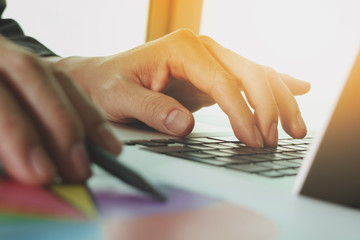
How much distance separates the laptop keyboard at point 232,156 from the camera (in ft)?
1.37

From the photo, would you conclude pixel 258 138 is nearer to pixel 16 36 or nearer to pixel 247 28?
pixel 16 36

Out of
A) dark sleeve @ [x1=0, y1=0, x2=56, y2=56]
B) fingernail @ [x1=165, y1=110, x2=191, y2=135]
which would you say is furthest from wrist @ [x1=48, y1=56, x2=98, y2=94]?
fingernail @ [x1=165, y1=110, x2=191, y2=135]

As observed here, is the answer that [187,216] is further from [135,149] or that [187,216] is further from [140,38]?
[140,38]

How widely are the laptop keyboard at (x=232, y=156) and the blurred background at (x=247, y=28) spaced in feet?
6.01

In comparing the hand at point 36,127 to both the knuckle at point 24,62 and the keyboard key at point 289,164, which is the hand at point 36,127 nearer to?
the knuckle at point 24,62

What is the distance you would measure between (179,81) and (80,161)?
25.5 inches

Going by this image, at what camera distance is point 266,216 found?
260mm

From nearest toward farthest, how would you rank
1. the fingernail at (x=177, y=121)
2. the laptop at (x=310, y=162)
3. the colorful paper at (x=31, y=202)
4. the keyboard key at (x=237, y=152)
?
the colorful paper at (x=31, y=202) < the laptop at (x=310, y=162) < the keyboard key at (x=237, y=152) < the fingernail at (x=177, y=121)

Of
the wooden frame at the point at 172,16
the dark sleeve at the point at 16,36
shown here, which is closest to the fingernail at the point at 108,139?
the dark sleeve at the point at 16,36

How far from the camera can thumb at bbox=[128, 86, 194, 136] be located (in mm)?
633

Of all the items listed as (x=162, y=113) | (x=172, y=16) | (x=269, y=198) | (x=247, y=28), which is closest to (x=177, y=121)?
(x=162, y=113)

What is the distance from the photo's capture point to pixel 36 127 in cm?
26

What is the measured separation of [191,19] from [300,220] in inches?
118

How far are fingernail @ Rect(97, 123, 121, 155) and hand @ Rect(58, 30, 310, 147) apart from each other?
32cm
